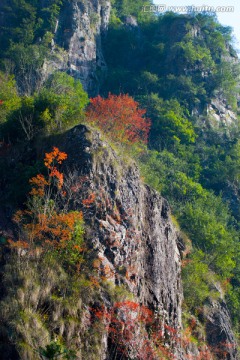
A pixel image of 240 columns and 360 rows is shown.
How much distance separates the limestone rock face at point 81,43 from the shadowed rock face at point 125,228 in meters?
27.4

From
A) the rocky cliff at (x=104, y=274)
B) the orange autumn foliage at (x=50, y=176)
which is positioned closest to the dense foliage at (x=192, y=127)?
the rocky cliff at (x=104, y=274)

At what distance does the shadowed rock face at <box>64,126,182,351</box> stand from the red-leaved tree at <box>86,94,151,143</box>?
7.10 m

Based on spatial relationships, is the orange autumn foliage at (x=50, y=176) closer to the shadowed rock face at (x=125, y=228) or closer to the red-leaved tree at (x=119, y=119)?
the shadowed rock face at (x=125, y=228)

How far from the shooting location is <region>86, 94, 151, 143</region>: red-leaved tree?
28.2m

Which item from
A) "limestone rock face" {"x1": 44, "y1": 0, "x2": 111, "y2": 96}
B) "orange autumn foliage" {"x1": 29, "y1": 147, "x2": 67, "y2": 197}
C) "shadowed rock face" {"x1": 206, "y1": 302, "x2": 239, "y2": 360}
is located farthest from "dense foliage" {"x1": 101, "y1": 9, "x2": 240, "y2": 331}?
"orange autumn foliage" {"x1": 29, "y1": 147, "x2": 67, "y2": 197}

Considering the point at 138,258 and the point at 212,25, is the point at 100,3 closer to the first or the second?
the point at 212,25

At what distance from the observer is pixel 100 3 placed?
52.3 m

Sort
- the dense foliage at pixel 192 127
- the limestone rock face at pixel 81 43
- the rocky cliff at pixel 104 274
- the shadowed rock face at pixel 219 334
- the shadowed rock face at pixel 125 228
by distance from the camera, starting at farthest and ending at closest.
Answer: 1. the limestone rock face at pixel 81 43
2. the dense foliage at pixel 192 127
3. the shadowed rock face at pixel 219 334
4. the shadowed rock face at pixel 125 228
5. the rocky cliff at pixel 104 274

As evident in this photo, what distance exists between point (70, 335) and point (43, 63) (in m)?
32.4

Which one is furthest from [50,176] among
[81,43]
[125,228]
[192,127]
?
[81,43]

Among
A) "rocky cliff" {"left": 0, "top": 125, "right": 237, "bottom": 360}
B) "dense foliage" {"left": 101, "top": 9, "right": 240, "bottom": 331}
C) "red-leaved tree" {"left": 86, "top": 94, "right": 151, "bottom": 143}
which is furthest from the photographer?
"red-leaved tree" {"left": 86, "top": 94, "right": 151, "bottom": 143}

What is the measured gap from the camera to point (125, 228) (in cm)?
1811

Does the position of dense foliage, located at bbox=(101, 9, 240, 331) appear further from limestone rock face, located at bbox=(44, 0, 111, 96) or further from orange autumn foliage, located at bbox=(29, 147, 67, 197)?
orange autumn foliage, located at bbox=(29, 147, 67, 197)

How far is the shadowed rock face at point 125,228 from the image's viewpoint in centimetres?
1703
